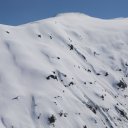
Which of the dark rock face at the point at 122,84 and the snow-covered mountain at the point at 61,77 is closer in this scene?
the snow-covered mountain at the point at 61,77

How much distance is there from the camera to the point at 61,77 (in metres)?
65.2

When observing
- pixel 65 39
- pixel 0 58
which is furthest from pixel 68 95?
pixel 65 39

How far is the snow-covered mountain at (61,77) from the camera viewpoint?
57.2m

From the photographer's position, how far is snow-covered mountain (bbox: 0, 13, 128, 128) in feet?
188

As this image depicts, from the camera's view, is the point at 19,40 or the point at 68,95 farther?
the point at 19,40

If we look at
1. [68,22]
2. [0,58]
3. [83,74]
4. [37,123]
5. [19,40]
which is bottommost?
[37,123]

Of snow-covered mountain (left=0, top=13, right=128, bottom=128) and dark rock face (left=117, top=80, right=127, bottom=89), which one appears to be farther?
dark rock face (left=117, top=80, right=127, bottom=89)

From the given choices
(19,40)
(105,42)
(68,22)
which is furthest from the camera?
(68,22)

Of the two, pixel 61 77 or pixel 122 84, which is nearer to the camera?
pixel 61 77

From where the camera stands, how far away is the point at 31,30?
80000 millimetres

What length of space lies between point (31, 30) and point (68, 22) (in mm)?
16197

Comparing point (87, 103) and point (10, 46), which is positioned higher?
point (10, 46)

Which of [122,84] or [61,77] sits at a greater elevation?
[61,77]

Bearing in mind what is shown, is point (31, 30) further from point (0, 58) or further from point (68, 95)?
point (68, 95)
